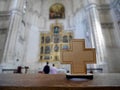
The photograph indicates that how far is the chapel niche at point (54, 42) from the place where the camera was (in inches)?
482

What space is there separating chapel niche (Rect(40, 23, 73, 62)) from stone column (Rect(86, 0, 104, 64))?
3506mm

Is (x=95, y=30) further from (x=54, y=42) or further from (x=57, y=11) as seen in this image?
(x=57, y=11)

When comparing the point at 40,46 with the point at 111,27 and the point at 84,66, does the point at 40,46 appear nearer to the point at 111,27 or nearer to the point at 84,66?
the point at 111,27

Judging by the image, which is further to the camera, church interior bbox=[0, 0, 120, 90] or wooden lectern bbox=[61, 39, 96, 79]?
church interior bbox=[0, 0, 120, 90]

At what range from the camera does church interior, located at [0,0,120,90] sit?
8.54 meters

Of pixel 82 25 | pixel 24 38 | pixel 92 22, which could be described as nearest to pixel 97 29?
pixel 92 22

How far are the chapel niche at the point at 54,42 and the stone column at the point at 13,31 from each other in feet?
11.9

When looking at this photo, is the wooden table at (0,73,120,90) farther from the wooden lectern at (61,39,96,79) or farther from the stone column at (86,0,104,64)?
the stone column at (86,0,104,64)

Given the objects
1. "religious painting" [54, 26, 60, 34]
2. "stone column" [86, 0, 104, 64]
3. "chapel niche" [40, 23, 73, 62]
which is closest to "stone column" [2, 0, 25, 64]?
"chapel niche" [40, 23, 73, 62]

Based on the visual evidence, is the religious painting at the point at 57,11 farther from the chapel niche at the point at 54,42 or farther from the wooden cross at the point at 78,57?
the wooden cross at the point at 78,57

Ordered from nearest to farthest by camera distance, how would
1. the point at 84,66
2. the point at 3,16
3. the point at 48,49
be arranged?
1. the point at 84,66
2. the point at 3,16
3. the point at 48,49

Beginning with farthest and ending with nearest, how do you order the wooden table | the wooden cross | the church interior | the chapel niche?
the chapel niche
the church interior
the wooden cross
the wooden table

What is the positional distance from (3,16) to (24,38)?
259cm

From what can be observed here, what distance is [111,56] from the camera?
28.2 feet
